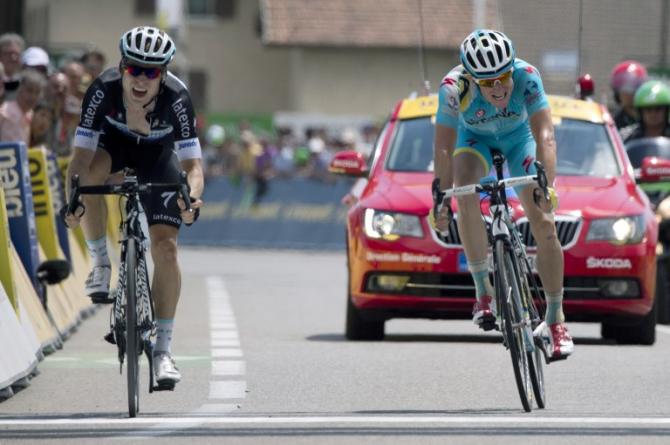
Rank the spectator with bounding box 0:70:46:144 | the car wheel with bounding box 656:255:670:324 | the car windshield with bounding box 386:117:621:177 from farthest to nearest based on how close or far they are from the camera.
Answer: the car wheel with bounding box 656:255:670:324
the spectator with bounding box 0:70:46:144
the car windshield with bounding box 386:117:621:177

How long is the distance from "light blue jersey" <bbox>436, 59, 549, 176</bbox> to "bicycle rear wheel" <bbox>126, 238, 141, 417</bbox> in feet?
6.31

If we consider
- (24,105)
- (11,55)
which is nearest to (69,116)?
(11,55)

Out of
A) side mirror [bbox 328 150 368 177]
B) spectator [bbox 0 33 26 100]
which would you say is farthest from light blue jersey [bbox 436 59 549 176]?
spectator [bbox 0 33 26 100]

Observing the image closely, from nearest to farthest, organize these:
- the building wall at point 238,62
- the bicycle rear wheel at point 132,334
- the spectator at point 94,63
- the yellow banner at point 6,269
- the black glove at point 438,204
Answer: the bicycle rear wheel at point 132,334 → the black glove at point 438,204 → the yellow banner at point 6,269 → the spectator at point 94,63 → the building wall at point 238,62

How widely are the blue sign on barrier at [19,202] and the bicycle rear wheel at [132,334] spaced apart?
4.20m

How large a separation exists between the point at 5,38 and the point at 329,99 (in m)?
47.6

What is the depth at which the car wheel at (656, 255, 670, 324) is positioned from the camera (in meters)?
18.6

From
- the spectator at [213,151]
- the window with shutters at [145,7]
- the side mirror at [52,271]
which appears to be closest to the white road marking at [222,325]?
the side mirror at [52,271]

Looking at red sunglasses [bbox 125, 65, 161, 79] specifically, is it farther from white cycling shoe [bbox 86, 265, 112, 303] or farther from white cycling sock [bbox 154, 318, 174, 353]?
white cycling sock [bbox 154, 318, 174, 353]

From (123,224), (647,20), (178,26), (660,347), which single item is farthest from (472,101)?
(647,20)

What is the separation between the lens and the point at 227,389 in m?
12.0

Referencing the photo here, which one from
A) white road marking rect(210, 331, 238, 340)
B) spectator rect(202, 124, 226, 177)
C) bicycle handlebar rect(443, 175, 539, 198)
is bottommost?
spectator rect(202, 124, 226, 177)

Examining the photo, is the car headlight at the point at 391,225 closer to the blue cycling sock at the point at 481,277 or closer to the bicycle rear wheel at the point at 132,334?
the blue cycling sock at the point at 481,277

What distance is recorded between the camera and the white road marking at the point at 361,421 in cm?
1015
